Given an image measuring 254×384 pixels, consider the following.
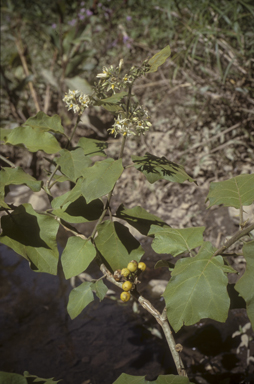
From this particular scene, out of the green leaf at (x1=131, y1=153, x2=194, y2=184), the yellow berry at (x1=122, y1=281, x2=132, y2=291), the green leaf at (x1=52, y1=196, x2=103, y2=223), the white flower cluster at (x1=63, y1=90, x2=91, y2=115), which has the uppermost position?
the white flower cluster at (x1=63, y1=90, x2=91, y2=115)

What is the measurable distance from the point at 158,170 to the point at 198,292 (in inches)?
12.5

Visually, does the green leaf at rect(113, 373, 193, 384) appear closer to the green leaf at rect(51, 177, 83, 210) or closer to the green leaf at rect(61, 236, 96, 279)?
the green leaf at rect(61, 236, 96, 279)

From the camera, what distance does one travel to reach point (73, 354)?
1576mm

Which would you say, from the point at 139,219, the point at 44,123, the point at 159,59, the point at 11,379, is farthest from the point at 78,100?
the point at 11,379

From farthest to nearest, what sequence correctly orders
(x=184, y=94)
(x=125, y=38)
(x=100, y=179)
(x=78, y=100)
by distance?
1. (x=125, y=38)
2. (x=184, y=94)
3. (x=78, y=100)
4. (x=100, y=179)

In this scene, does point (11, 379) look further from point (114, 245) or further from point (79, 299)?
point (114, 245)

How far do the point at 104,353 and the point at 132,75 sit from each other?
132 cm

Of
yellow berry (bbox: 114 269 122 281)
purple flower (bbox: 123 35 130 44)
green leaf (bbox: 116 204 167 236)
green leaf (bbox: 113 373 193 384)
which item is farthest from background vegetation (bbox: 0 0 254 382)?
green leaf (bbox: 113 373 193 384)

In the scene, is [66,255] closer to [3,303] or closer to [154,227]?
[154,227]

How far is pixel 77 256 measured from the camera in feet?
2.98

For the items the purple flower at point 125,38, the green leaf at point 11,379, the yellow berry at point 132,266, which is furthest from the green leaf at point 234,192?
the purple flower at point 125,38

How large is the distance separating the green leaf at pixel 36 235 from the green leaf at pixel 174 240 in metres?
0.28

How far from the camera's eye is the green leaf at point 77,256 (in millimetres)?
880

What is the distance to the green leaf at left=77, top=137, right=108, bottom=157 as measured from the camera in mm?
1028
